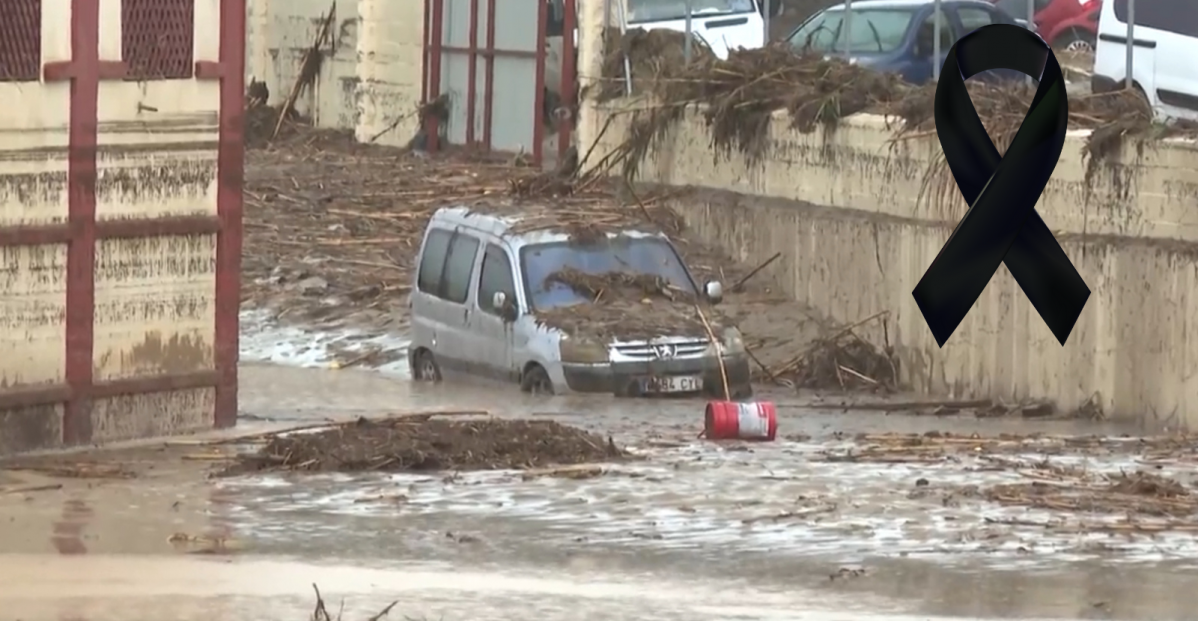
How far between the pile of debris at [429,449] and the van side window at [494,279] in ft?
15.8

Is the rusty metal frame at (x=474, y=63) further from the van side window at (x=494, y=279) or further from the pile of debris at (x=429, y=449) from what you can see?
the pile of debris at (x=429, y=449)

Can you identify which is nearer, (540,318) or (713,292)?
(540,318)

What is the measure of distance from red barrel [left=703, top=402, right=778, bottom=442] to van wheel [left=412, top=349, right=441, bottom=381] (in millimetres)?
5362

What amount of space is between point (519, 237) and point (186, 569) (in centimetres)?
898

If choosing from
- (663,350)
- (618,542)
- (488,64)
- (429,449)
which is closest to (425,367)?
(663,350)

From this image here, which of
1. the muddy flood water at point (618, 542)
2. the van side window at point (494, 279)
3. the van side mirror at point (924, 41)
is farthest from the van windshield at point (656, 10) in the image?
the muddy flood water at point (618, 542)

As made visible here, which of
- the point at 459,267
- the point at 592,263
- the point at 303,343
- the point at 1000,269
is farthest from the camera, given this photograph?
the point at 303,343

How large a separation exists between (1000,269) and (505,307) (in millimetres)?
3863

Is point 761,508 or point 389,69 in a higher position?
point 389,69

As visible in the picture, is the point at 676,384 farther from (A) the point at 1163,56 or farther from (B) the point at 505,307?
(A) the point at 1163,56

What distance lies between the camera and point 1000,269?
17.9 metres

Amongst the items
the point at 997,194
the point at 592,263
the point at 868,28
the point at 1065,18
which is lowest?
the point at 592,263

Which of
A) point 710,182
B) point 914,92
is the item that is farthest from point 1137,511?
point 710,182

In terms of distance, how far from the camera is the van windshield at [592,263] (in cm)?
1744
